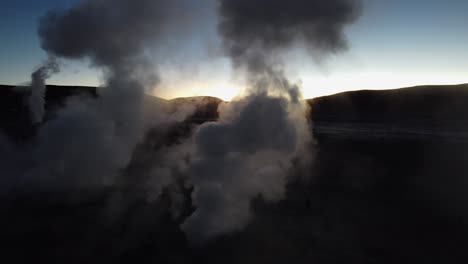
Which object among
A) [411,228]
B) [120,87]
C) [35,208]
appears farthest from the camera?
[120,87]

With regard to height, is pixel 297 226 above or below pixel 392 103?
below

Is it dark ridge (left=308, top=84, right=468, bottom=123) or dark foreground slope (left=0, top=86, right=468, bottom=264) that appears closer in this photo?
dark foreground slope (left=0, top=86, right=468, bottom=264)

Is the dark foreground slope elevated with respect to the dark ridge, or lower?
lower

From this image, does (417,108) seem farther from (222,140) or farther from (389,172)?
(222,140)

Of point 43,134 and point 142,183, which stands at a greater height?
point 43,134

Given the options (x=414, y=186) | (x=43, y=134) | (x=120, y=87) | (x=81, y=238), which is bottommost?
(x=81, y=238)

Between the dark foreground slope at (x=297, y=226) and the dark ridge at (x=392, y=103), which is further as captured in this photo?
the dark ridge at (x=392, y=103)

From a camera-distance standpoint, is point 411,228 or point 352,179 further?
point 352,179

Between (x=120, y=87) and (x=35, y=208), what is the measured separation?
731 centimetres

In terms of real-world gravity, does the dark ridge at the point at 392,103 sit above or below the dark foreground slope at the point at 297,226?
above

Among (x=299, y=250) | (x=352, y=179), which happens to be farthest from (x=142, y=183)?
(x=352, y=179)

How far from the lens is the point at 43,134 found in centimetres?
1570

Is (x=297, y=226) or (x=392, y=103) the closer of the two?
(x=297, y=226)

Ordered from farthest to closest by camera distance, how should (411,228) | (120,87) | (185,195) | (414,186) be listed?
(120,87) → (414,186) → (185,195) → (411,228)
